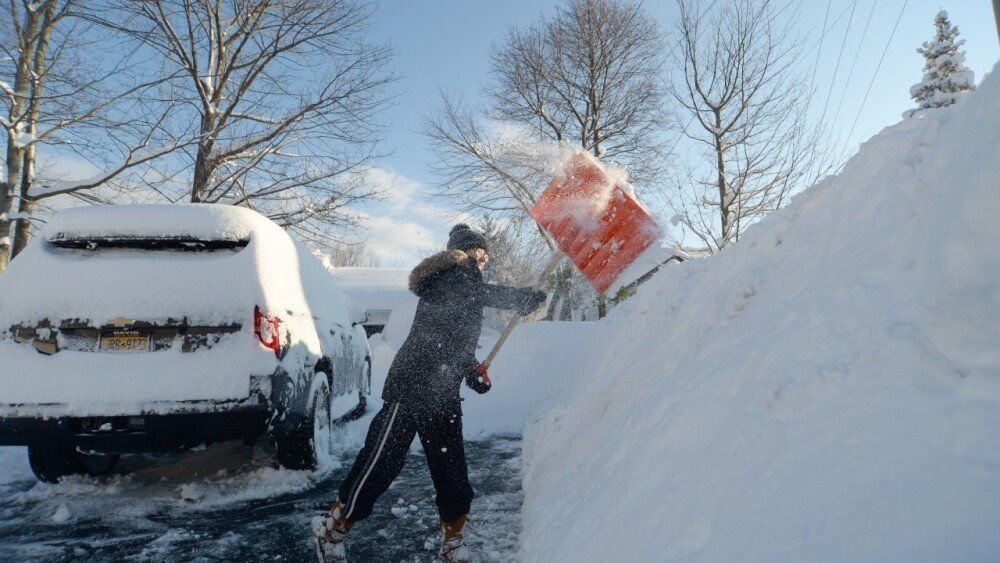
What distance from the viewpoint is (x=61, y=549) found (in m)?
Answer: 2.69

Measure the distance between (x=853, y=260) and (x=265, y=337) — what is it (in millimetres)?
2906

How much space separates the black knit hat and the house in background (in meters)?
11.2

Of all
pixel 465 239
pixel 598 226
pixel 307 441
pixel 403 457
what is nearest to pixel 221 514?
pixel 307 441

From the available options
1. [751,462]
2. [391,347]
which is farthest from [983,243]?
[391,347]

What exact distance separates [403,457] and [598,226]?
211 cm

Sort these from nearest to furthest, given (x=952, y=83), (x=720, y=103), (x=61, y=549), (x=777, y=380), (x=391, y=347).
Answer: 1. (x=777, y=380)
2. (x=61, y=549)
3. (x=391, y=347)
4. (x=720, y=103)
5. (x=952, y=83)

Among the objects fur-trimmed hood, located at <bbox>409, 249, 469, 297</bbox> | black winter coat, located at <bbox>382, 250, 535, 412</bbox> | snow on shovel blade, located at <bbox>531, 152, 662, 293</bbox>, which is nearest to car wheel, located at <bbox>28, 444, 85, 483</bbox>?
black winter coat, located at <bbox>382, 250, 535, 412</bbox>

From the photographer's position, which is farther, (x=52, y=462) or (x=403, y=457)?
(x=52, y=462)

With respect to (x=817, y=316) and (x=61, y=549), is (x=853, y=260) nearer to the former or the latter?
(x=817, y=316)

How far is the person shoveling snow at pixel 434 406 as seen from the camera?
99.2 inches

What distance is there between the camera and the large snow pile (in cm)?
108

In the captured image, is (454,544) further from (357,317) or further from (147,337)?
(357,317)

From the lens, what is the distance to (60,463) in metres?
3.67

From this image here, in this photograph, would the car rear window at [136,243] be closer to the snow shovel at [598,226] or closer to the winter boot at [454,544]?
the snow shovel at [598,226]
